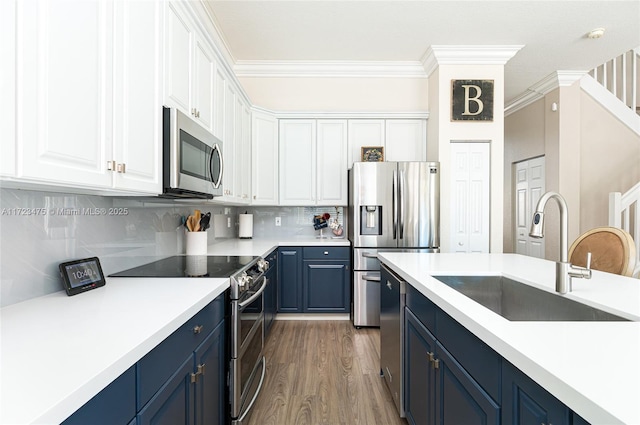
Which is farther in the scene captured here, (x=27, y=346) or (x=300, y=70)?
(x=300, y=70)

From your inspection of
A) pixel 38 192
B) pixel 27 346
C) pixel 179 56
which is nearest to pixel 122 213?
pixel 38 192

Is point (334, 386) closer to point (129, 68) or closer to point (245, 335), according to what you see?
point (245, 335)

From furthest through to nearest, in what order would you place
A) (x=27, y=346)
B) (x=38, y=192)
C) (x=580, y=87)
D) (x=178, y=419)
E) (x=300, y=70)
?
(x=580, y=87), (x=300, y=70), (x=38, y=192), (x=178, y=419), (x=27, y=346)

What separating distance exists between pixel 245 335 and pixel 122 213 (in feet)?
3.18

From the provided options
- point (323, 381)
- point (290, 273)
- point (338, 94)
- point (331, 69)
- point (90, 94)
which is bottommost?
point (323, 381)

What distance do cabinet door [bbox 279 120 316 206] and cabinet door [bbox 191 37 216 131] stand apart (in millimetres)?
1499

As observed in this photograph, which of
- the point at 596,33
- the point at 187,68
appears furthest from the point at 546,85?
the point at 187,68

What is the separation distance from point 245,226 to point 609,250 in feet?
10.5

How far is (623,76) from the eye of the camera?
423 cm

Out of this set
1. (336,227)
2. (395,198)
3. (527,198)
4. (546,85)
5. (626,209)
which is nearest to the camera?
(395,198)

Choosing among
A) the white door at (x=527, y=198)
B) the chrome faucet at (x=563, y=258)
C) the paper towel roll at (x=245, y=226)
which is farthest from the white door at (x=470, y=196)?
the chrome faucet at (x=563, y=258)

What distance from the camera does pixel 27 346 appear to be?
2.55 ft

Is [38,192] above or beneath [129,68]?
beneath

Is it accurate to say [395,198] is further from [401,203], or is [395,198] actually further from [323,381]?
[323,381]
